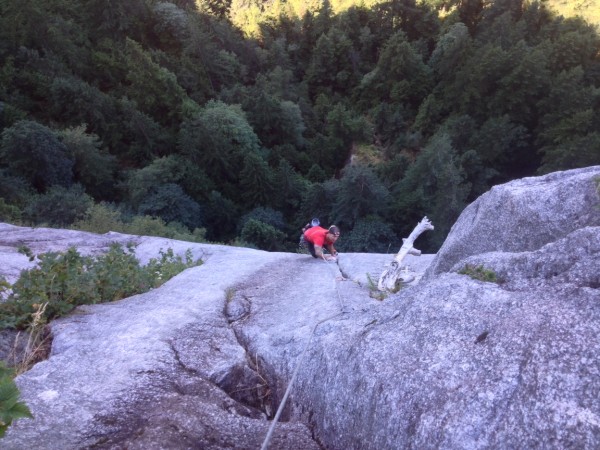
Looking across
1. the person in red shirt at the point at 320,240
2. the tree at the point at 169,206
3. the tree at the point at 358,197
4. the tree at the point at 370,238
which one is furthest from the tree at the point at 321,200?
the person in red shirt at the point at 320,240

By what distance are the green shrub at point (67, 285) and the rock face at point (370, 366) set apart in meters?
0.26

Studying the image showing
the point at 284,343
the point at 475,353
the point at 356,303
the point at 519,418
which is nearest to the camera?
the point at 519,418

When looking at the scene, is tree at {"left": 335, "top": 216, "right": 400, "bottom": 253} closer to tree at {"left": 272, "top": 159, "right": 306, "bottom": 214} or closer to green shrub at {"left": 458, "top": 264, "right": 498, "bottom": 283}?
tree at {"left": 272, "top": 159, "right": 306, "bottom": 214}

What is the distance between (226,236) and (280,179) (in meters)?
6.34

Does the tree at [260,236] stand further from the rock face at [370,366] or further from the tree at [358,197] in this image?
the rock face at [370,366]

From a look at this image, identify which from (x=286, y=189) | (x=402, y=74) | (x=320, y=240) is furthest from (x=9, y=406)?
(x=402, y=74)

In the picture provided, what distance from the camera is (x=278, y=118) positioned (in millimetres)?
43312

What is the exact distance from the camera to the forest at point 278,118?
108 feet

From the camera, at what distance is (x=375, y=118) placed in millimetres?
47125

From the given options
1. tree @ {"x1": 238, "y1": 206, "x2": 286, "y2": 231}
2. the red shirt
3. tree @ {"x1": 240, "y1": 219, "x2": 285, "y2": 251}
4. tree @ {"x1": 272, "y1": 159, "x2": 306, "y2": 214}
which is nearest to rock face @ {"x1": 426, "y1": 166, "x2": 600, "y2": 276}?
the red shirt

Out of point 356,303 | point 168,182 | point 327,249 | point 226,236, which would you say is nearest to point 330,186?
point 226,236

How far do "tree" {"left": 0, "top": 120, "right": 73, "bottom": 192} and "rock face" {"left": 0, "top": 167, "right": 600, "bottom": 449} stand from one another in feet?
97.7

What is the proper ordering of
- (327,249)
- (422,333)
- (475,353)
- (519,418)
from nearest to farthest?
(519,418) → (475,353) → (422,333) → (327,249)

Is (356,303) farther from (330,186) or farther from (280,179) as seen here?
(280,179)
